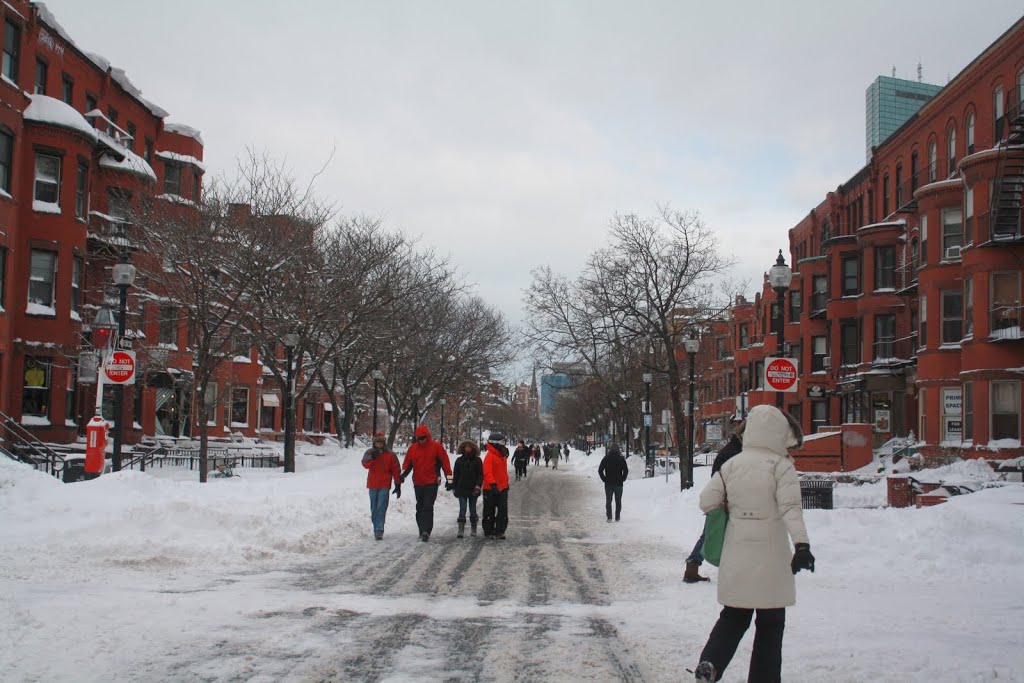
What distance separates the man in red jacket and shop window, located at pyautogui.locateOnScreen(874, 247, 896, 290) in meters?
27.8

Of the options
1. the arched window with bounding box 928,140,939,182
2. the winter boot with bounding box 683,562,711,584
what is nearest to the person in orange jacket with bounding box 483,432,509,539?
the winter boot with bounding box 683,562,711,584

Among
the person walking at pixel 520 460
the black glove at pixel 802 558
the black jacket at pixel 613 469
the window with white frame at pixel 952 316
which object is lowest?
the person walking at pixel 520 460

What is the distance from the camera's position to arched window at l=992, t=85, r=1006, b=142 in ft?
99.7

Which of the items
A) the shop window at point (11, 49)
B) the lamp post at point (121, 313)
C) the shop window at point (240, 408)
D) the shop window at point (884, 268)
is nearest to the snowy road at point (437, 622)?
the lamp post at point (121, 313)

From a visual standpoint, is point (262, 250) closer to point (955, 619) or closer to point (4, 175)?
point (4, 175)

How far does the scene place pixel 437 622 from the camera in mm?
8953

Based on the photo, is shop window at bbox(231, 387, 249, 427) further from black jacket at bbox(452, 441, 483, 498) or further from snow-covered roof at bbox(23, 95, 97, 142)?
black jacket at bbox(452, 441, 483, 498)

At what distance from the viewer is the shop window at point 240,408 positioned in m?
50.5

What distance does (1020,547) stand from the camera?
12.2m

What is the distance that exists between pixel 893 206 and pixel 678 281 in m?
12.6

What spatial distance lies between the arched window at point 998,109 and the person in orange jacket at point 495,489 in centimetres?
2202

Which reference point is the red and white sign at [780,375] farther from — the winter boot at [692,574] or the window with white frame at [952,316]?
the window with white frame at [952,316]

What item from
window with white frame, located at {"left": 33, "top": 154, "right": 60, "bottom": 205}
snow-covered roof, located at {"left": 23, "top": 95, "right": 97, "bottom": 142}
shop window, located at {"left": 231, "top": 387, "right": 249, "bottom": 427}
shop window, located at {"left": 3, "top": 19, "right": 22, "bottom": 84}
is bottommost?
shop window, located at {"left": 231, "top": 387, "right": 249, "bottom": 427}

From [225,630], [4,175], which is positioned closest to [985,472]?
[225,630]
